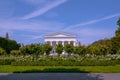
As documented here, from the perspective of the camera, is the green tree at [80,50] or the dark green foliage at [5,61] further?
the green tree at [80,50]

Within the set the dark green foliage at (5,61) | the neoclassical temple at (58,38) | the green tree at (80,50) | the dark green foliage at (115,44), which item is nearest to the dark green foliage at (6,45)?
the green tree at (80,50)

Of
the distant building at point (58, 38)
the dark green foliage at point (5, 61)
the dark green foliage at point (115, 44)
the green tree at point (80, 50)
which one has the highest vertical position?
the distant building at point (58, 38)

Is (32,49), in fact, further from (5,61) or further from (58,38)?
(58,38)

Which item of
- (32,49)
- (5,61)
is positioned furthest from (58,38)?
(5,61)

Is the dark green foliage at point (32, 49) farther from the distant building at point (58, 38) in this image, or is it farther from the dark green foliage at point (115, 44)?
the distant building at point (58, 38)

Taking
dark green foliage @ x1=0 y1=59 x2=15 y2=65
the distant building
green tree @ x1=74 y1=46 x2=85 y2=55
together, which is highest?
the distant building

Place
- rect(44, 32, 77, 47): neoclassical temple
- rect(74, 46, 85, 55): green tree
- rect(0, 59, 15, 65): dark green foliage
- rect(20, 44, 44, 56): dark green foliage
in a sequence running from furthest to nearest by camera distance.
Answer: rect(44, 32, 77, 47): neoclassical temple → rect(74, 46, 85, 55): green tree → rect(20, 44, 44, 56): dark green foliage → rect(0, 59, 15, 65): dark green foliage

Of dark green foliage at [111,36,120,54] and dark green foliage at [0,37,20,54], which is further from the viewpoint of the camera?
dark green foliage at [0,37,20,54]

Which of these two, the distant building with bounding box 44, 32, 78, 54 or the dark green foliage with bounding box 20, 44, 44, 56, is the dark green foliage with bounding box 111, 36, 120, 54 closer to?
the dark green foliage with bounding box 20, 44, 44, 56

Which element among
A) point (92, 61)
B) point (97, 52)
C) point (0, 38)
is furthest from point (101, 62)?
point (0, 38)

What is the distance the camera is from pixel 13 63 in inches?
1299

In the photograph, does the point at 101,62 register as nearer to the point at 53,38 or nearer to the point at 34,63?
the point at 34,63

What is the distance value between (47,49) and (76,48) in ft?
17.5

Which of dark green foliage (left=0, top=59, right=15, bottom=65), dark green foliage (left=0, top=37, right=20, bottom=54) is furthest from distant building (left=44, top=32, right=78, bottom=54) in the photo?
dark green foliage (left=0, top=59, right=15, bottom=65)
